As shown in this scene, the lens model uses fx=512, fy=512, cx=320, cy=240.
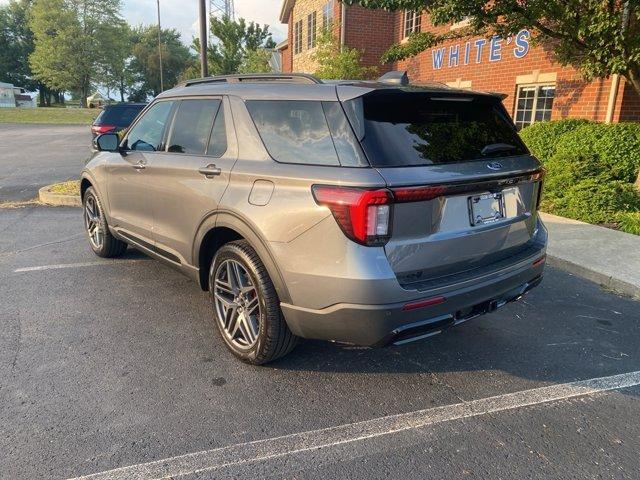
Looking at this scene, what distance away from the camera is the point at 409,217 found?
8.84 feet

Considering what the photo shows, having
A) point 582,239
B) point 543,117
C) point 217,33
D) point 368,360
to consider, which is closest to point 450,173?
point 368,360

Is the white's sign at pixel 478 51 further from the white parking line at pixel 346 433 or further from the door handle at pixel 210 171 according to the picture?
the white parking line at pixel 346 433

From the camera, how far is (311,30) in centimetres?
2306

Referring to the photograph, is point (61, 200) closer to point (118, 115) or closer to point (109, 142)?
point (109, 142)

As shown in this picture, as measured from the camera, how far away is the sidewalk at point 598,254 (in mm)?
5180

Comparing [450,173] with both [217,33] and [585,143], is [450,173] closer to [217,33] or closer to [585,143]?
[585,143]

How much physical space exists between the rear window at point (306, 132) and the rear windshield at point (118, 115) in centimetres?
1147

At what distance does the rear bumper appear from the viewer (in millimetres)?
2693

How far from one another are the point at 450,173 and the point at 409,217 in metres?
0.38

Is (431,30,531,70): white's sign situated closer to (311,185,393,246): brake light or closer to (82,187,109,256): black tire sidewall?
(82,187,109,256): black tire sidewall

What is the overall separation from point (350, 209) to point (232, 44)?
3765cm

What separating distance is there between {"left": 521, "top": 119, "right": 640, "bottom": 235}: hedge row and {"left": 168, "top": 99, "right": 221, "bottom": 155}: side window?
6.12 metres

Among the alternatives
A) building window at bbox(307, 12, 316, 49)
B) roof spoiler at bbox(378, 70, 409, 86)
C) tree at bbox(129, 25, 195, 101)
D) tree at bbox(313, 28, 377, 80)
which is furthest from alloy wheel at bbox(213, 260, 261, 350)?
tree at bbox(129, 25, 195, 101)

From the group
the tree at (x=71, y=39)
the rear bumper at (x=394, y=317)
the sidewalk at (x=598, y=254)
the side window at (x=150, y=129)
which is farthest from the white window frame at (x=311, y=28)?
the tree at (x=71, y=39)
